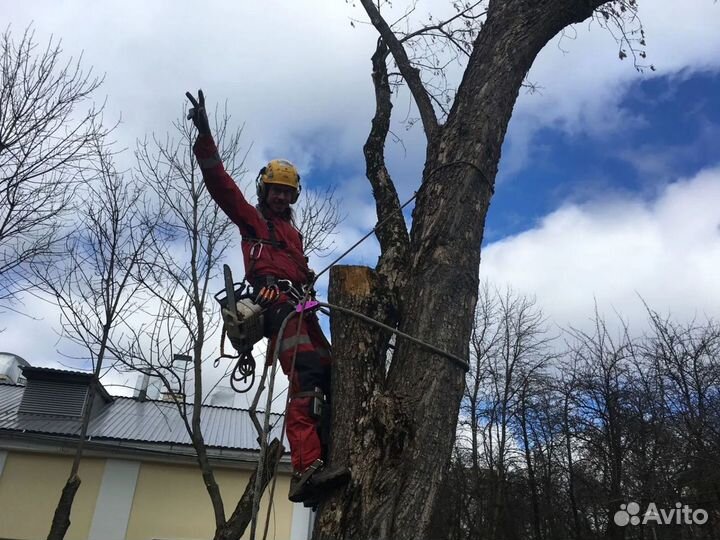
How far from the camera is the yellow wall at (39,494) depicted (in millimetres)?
9016

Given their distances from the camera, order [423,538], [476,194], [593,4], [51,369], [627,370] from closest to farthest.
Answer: [423,538] < [476,194] < [593,4] < [51,369] < [627,370]

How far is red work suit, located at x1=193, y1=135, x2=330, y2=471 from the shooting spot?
2.68 m

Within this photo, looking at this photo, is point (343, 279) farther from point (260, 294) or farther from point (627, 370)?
point (627, 370)

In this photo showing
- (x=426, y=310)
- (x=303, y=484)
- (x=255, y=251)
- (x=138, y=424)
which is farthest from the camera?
(x=138, y=424)

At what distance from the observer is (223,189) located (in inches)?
126

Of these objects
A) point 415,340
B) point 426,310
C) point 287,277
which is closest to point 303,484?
point 415,340

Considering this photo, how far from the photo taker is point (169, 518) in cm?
945

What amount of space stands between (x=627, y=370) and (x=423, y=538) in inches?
504

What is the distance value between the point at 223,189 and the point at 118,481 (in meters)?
8.13

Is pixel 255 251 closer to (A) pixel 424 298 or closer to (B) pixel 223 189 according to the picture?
(B) pixel 223 189

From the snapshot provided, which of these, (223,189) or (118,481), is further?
(118,481)

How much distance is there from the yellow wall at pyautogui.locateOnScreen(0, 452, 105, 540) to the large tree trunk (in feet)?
27.5

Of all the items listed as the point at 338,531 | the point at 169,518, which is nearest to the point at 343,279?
the point at 338,531

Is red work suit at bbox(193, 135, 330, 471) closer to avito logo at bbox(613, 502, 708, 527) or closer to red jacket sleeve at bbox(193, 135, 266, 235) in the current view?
red jacket sleeve at bbox(193, 135, 266, 235)
